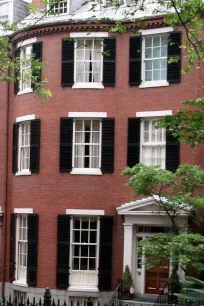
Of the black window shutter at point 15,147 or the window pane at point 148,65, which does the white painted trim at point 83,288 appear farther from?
the window pane at point 148,65

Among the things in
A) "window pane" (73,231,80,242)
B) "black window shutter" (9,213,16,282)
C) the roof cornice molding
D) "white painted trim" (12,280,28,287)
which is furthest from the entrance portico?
the roof cornice molding

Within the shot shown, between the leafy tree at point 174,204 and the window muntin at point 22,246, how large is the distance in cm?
584

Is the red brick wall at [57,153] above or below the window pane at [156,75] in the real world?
below

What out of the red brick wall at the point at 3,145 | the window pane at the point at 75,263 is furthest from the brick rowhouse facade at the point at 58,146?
the red brick wall at the point at 3,145

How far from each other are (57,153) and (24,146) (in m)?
1.83

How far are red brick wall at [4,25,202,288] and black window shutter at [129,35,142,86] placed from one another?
0.69 feet

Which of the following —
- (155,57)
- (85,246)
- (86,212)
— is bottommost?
(85,246)

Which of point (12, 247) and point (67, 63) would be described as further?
point (12, 247)

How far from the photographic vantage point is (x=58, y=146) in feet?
88.6

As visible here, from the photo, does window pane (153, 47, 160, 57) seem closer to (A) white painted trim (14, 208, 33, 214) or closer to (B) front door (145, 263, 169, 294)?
(A) white painted trim (14, 208, 33, 214)

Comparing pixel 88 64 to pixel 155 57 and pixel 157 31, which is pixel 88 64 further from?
pixel 157 31

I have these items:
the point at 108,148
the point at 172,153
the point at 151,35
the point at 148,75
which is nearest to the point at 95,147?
the point at 108,148

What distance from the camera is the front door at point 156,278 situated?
85.5ft

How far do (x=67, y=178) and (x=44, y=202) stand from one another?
1300mm
